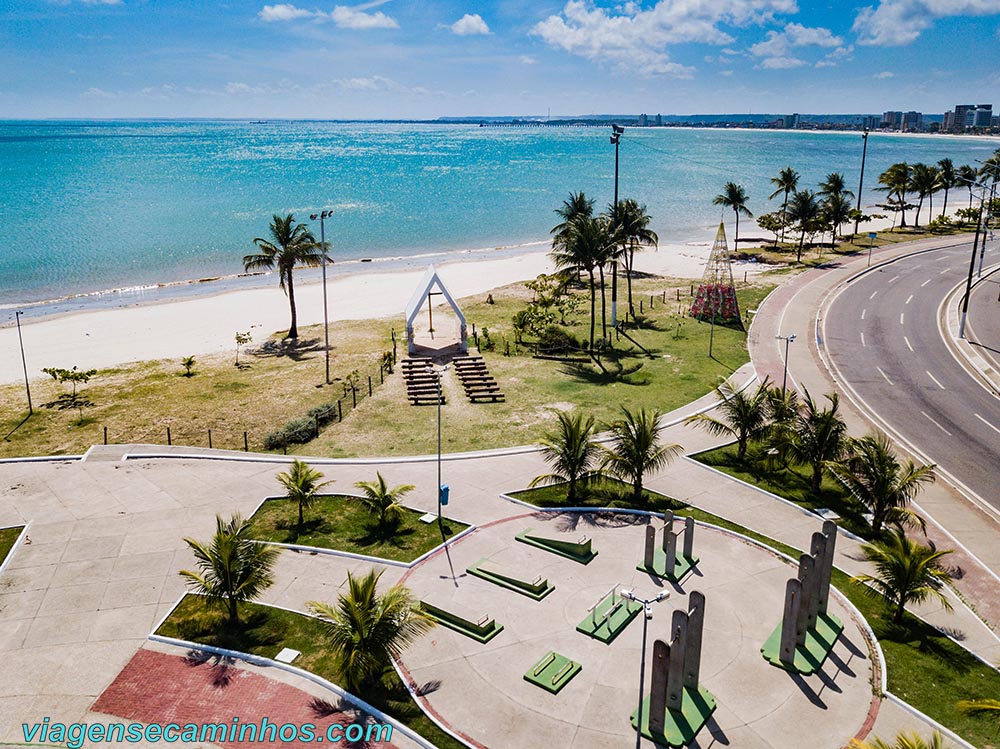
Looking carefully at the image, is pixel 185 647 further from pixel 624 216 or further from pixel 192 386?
pixel 624 216

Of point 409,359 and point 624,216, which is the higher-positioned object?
point 624,216

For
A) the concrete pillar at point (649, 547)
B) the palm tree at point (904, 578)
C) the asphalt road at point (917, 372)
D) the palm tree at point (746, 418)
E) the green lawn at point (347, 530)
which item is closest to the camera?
the palm tree at point (904, 578)

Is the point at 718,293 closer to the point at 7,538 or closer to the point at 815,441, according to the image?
the point at 815,441

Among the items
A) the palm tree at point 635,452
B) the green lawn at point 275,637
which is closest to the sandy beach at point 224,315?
the palm tree at point 635,452

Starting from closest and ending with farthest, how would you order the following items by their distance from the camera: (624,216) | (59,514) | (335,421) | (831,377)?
(59,514) → (335,421) → (831,377) → (624,216)

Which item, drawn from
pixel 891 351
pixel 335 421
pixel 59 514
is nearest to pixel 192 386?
pixel 335 421

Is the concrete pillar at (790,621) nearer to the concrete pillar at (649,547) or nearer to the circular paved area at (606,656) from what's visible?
the circular paved area at (606,656)

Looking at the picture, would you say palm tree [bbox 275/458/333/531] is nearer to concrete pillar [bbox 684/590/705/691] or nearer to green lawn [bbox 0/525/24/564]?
green lawn [bbox 0/525/24/564]
